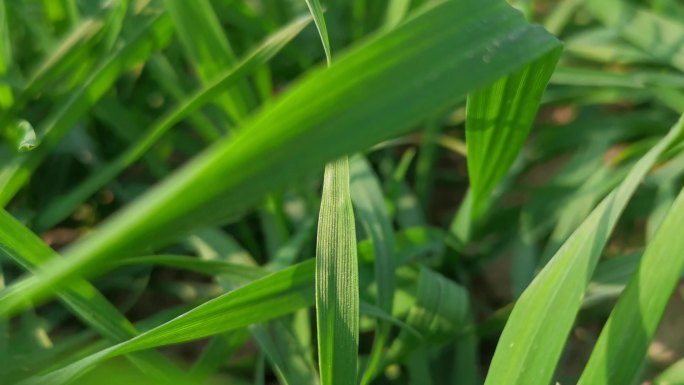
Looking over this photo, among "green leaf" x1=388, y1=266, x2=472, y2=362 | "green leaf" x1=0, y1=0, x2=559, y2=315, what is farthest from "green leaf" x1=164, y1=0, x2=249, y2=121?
"green leaf" x1=0, y1=0, x2=559, y2=315

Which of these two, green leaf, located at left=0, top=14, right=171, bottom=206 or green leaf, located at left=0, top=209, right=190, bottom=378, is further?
green leaf, located at left=0, top=14, right=171, bottom=206

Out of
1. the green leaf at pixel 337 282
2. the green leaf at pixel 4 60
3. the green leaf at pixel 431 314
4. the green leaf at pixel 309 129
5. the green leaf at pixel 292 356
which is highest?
the green leaf at pixel 4 60

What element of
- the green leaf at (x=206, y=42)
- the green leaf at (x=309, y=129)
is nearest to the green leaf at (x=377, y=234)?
the green leaf at (x=206, y=42)

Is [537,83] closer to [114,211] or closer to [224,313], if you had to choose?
[224,313]

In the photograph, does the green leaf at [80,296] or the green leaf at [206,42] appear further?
the green leaf at [206,42]

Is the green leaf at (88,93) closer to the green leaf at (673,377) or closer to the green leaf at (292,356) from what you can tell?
the green leaf at (292,356)

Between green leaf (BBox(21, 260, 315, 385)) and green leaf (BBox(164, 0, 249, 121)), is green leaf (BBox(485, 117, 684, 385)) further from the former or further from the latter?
green leaf (BBox(164, 0, 249, 121))

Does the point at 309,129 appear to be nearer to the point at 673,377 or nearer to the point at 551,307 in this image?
the point at 551,307

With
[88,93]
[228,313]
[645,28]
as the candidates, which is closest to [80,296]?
[228,313]
